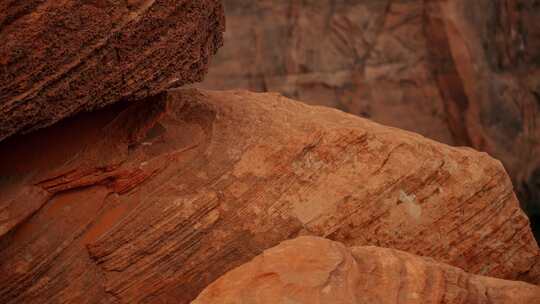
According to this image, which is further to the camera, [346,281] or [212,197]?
[212,197]

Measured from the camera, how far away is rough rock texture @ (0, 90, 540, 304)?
4184 mm

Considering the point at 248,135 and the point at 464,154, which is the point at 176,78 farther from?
the point at 464,154

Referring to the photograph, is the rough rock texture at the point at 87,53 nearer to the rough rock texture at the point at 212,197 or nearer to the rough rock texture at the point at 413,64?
the rough rock texture at the point at 212,197

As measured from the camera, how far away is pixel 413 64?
29.0 feet

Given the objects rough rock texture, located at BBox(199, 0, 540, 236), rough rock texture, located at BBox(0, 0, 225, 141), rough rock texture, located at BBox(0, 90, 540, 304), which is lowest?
rough rock texture, located at BBox(199, 0, 540, 236)

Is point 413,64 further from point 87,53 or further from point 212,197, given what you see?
point 87,53

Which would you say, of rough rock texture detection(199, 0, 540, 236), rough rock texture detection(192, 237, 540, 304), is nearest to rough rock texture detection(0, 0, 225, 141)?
rough rock texture detection(192, 237, 540, 304)

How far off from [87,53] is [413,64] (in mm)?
5550

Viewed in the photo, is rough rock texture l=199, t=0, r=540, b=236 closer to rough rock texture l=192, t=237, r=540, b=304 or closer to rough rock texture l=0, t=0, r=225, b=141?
rough rock texture l=0, t=0, r=225, b=141

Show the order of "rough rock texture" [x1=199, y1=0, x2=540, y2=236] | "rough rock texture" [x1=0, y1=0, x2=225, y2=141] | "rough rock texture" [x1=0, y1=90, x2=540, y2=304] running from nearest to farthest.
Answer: "rough rock texture" [x1=0, y1=0, x2=225, y2=141] < "rough rock texture" [x1=0, y1=90, x2=540, y2=304] < "rough rock texture" [x1=199, y1=0, x2=540, y2=236]

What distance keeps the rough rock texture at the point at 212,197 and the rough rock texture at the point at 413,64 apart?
3572mm

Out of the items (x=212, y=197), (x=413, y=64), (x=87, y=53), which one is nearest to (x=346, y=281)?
(x=212, y=197)

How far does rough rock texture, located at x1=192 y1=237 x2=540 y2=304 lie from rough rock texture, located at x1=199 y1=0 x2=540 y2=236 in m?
4.84

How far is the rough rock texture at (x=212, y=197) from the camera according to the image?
13.7 ft
